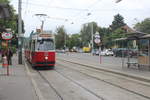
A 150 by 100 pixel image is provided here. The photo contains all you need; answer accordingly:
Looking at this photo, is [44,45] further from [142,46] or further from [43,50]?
[142,46]

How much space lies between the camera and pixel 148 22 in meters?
67.1

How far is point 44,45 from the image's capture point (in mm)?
19297

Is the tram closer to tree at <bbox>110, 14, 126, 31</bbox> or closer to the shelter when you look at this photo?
the shelter

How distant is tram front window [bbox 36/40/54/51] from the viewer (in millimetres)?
19125

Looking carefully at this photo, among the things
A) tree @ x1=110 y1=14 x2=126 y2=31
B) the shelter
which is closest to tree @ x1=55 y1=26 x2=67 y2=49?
tree @ x1=110 y1=14 x2=126 y2=31

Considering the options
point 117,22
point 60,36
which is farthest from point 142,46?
point 117,22

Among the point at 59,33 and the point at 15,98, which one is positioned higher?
the point at 59,33

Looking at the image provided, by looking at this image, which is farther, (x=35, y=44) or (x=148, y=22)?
(x=148, y=22)

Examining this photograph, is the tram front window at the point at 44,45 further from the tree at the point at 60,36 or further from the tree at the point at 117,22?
the tree at the point at 117,22

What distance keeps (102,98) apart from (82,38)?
106 m

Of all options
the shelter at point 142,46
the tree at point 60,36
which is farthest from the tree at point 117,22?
the shelter at point 142,46

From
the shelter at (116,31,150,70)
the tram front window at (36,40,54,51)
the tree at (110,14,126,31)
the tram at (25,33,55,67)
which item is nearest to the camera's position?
the shelter at (116,31,150,70)

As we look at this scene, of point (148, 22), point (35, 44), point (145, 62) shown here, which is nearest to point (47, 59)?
point (35, 44)

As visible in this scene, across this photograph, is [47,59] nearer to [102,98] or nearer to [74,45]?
[102,98]
